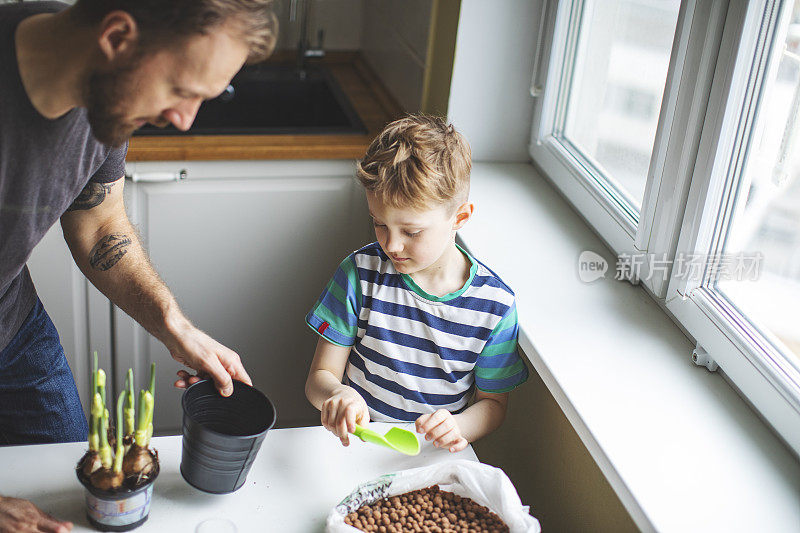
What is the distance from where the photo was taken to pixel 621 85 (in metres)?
1.78

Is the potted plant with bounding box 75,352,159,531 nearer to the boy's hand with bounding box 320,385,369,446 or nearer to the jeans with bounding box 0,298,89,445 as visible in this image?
the boy's hand with bounding box 320,385,369,446

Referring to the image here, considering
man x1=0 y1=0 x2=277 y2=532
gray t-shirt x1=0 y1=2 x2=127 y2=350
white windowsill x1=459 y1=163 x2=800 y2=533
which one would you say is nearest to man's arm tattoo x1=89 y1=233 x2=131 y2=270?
man x1=0 y1=0 x2=277 y2=532

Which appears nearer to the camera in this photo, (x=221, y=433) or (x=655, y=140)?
(x=221, y=433)

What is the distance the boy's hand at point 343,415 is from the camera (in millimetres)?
1244

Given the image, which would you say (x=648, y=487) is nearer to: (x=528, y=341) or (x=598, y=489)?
(x=598, y=489)

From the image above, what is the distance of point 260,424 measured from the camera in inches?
45.8

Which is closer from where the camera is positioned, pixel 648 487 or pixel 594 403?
pixel 648 487

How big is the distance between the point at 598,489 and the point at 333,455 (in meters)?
0.46

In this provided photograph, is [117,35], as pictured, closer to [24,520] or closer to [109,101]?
[109,101]

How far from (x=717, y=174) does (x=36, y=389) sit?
47.5 inches

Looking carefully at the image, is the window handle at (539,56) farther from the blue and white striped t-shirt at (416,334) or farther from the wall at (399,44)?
the blue and white striped t-shirt at (416,334)

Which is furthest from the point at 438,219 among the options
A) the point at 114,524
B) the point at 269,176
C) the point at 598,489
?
the point at 269,176

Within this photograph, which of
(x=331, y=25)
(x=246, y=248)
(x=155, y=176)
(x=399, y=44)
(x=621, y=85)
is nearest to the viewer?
(x=621, y=85)

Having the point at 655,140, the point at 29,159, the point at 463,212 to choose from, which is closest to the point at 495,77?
the point at 655,140
